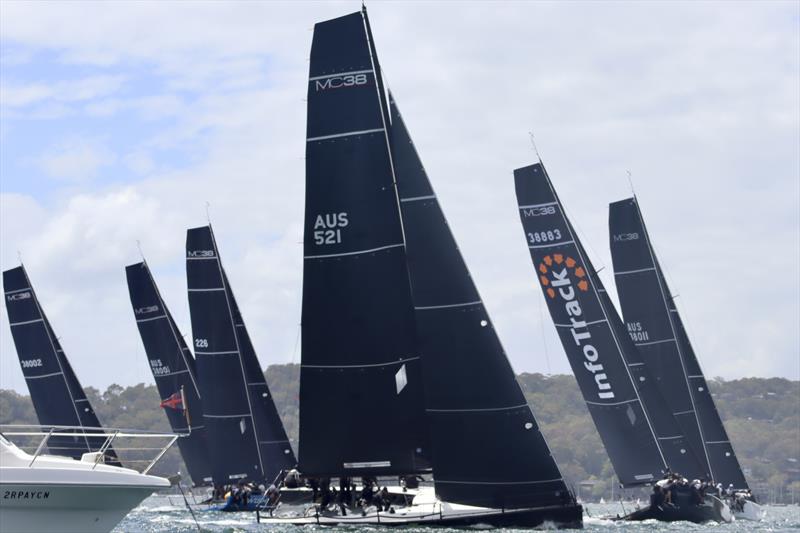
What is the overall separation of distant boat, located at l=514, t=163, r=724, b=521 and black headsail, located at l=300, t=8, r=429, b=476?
12408mm

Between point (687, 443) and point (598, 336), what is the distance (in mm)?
4835

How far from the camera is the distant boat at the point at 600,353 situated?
1690 inches

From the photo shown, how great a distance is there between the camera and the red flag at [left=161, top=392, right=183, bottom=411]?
193 ft

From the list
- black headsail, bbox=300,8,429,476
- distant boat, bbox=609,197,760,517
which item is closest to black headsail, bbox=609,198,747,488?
distant boat, bbox=609,197,760,517

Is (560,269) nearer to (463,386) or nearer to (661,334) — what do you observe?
(661,334)

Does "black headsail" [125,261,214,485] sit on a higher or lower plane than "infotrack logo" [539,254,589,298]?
lower

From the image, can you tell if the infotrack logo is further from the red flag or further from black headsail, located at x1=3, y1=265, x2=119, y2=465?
black headsail, located at x1=3, y1=265, x2=119, y2=465

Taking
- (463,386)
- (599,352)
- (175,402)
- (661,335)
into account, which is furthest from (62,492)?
(175,402)

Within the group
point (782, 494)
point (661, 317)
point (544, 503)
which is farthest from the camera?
point (782, 494)

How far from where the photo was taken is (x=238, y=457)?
51.9 meters

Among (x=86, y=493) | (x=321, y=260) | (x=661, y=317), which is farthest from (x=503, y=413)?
(x=661, y=317)

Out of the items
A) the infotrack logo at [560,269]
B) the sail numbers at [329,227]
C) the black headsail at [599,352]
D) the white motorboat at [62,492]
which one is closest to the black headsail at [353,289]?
the sail numbers at [329,227]

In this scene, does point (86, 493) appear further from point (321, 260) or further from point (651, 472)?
point (651, 472)

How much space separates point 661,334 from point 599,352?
7641 mm
